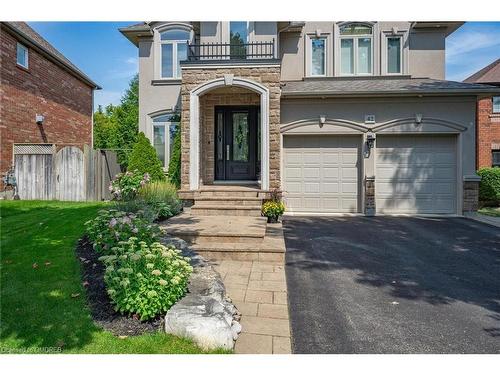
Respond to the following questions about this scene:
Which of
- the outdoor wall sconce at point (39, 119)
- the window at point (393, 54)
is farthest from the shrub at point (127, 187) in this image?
the window at point (393, 54)

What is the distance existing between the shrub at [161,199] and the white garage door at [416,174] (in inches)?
252

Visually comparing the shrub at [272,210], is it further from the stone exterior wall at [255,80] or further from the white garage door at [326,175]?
the white garage door at [326,175]

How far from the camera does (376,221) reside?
900cm

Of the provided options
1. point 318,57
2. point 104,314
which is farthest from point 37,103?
point 104,314

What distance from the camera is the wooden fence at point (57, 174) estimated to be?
32.8 feet

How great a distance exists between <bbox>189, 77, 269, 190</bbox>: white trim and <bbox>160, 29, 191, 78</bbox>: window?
3.51 metres

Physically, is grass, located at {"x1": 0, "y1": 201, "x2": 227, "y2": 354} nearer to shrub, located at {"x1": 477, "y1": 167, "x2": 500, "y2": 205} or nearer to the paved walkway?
the paved walkway

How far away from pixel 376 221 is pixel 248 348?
725 cm

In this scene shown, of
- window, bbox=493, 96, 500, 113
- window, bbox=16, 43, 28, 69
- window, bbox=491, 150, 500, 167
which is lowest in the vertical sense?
window, bbox=491, 150, 500, 167

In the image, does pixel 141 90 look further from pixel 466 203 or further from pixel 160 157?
pixel 466 203

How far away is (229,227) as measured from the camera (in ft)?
20.5

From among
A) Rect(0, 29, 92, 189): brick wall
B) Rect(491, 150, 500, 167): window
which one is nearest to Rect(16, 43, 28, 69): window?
Rect(0, 29, 92, 189): brick wall

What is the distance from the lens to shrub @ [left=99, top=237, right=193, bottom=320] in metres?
2.94

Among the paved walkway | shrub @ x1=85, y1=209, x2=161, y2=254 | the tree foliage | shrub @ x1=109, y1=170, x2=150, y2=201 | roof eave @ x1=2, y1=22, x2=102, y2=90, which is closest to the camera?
the paved walkway
